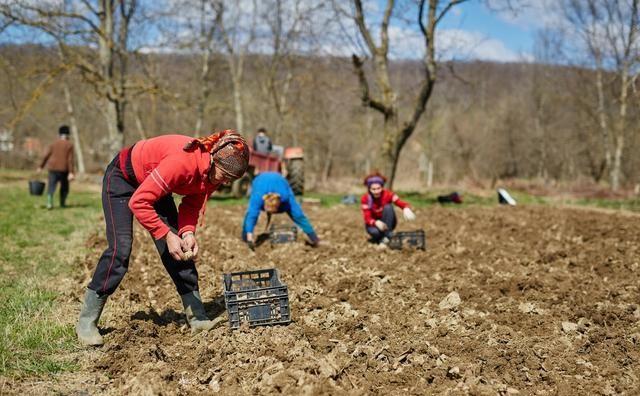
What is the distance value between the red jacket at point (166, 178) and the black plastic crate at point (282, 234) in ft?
13.7

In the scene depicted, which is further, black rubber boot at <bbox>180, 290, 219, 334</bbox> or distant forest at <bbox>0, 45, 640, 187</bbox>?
distant forest at <bbox>0, 45, 640, 187</bbox>

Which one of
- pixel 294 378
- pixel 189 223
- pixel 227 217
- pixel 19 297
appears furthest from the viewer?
pixel 227 217

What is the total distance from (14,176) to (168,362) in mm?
26717

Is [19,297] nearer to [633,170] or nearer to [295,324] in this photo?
[295,324]

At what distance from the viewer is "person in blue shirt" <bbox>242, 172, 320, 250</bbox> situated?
27.4 feet

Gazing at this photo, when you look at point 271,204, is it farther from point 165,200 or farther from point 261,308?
point 261,308

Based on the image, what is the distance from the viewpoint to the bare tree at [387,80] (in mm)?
17578

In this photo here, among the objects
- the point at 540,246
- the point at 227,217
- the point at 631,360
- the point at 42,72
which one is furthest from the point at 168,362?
the point at 42,72

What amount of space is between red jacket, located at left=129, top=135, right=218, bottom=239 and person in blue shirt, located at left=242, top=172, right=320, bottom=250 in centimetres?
394

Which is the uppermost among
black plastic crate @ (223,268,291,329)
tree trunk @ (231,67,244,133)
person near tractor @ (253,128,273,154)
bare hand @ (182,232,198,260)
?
tree trunk @ (231,67,244,133)

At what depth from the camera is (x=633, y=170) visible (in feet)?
98.9

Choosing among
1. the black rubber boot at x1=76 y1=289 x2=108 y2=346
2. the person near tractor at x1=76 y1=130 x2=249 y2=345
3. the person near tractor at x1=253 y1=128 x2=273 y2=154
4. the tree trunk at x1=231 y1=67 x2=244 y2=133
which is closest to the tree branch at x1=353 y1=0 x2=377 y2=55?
the person near tractor at x1=253 y1=128 x2=273 y2=154

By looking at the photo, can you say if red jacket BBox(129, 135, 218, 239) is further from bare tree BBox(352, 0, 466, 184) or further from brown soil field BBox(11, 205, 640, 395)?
bare tree BBox(352, 0, 466, 184)

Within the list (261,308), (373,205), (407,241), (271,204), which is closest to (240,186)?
(271,204)
